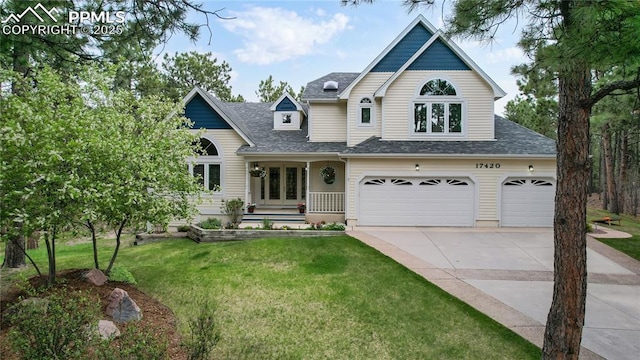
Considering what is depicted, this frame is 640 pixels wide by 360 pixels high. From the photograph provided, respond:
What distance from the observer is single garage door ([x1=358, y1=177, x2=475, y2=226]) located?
40.0ft

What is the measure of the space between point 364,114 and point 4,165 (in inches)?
450

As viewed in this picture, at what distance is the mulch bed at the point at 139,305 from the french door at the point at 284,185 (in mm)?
8929

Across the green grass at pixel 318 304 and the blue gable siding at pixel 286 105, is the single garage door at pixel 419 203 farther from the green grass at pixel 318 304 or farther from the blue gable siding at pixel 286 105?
Answer: the blue gable siding at pixel 286 105

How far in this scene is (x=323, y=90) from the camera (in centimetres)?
1504

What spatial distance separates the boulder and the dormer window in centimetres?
1066

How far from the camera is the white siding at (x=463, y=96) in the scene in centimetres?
1259

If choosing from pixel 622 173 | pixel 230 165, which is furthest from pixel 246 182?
pixel 622 173

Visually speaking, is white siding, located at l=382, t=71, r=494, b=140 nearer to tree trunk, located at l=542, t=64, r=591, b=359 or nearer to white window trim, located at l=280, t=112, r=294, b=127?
white window trim, located at l=280, t=112, r=294, b=127

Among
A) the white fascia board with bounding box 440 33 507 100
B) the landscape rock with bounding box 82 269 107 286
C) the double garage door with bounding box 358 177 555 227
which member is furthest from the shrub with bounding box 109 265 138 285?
the white fascia board with bounding box 440 33 507 100

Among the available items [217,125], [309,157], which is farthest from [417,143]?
[217,125]

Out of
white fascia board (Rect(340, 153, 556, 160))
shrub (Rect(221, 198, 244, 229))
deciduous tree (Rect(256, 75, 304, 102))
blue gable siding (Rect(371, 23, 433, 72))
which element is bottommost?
shrub (Rect(221, 198, 244, 229))

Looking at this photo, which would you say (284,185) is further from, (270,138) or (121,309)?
(121,309)

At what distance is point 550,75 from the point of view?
3316 mm

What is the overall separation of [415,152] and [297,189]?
604cm
